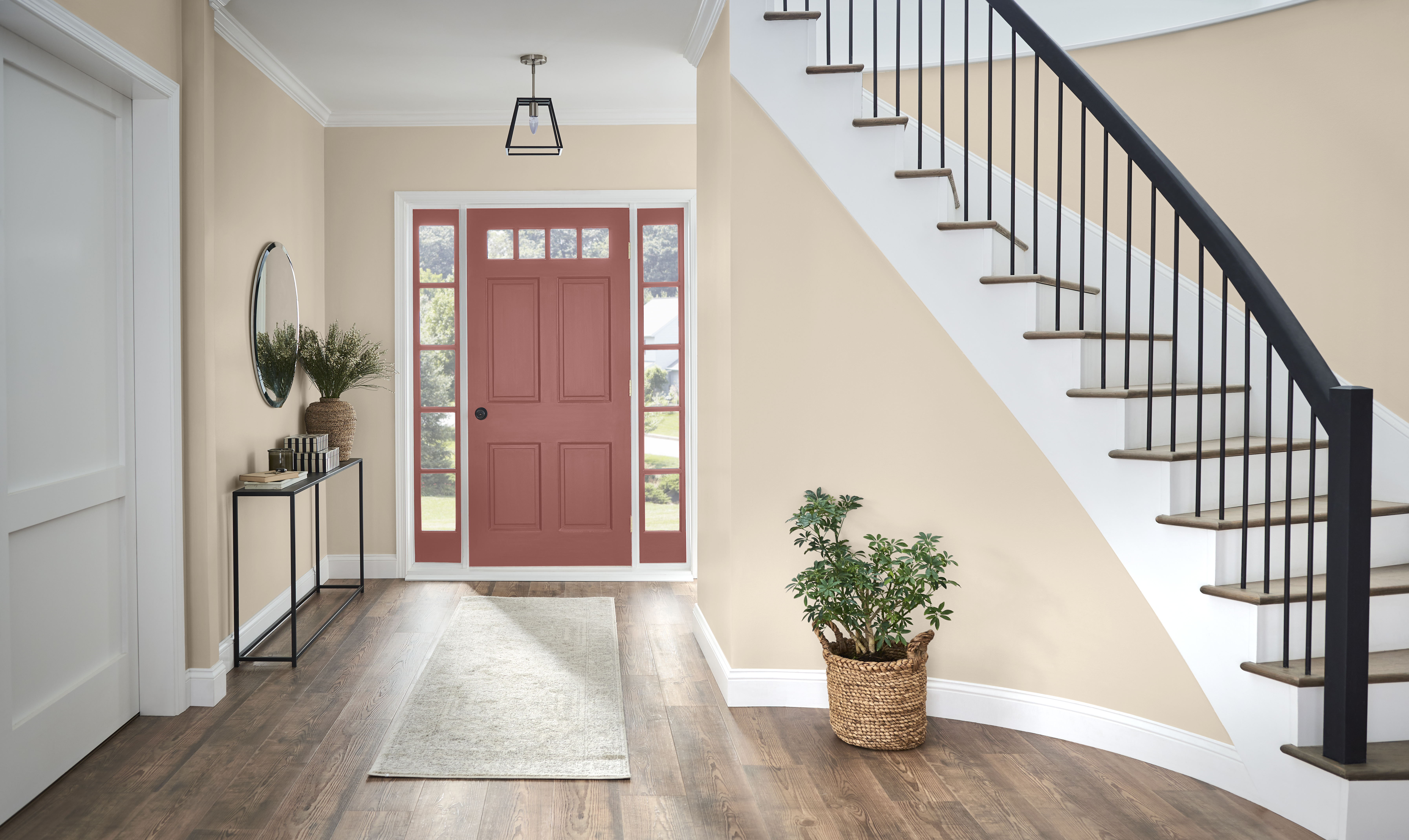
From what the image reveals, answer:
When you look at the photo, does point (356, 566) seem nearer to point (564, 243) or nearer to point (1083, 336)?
point (564, 243)

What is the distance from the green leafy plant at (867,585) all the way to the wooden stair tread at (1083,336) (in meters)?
0.70

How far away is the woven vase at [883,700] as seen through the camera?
276cm

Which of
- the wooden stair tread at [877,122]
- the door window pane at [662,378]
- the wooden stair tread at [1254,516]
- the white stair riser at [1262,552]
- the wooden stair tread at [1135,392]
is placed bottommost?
the white stair riser at [1262,552]

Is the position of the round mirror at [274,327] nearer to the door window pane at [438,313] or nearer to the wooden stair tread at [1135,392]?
the door window pane at [438,313]

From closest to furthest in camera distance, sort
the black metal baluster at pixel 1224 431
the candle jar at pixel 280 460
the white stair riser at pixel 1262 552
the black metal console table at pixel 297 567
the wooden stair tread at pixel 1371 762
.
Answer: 1. the wooden stair tread at pixel 1371 762
2. the black metal baluster at pixel 1224 431
3. the white stair riser at pixel 1262 552
4. the black metal console table at pixel 297 567
5. the candle jar at pixel 280 460

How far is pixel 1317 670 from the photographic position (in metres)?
2.25

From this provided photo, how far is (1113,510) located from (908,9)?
93.5 inches

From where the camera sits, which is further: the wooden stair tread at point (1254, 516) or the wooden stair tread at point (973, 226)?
the wooden stair tread at point (973, 226)

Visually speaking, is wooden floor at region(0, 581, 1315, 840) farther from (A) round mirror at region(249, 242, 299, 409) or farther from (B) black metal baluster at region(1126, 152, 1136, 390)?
(A) round mirror at region(249, 242, 299, 409)

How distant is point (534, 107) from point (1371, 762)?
12.2 feet

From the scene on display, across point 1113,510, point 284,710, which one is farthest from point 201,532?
point 1113,510

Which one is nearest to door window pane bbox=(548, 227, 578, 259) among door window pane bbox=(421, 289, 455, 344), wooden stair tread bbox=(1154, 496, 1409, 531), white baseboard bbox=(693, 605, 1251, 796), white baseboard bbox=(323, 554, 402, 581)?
door window pane bbox=(421, 289, 455, 344)

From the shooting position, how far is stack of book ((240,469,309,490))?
11.5 feet

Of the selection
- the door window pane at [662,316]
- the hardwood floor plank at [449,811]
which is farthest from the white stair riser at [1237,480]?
the door window pane at [662,316]
